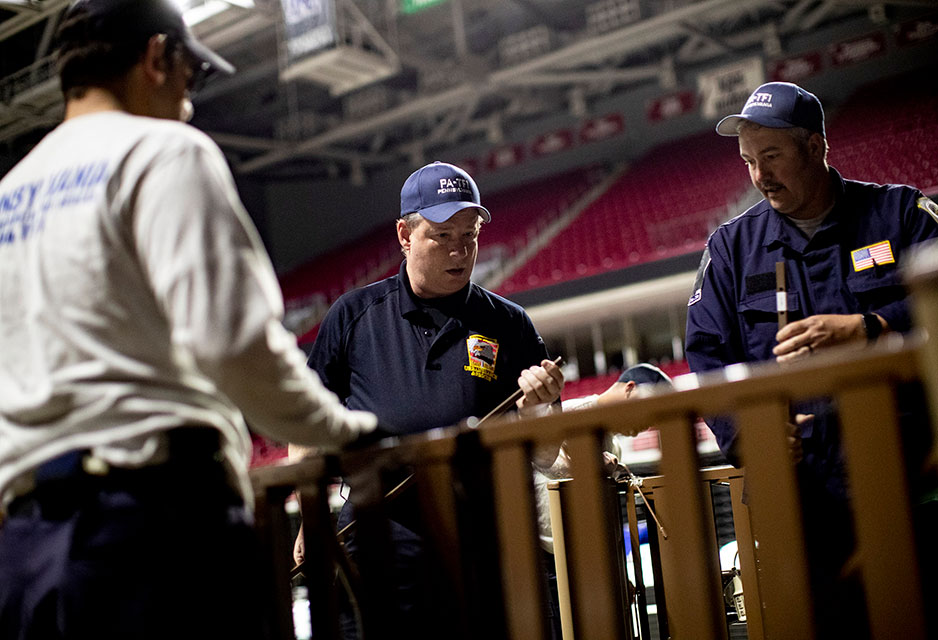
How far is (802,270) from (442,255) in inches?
37.0

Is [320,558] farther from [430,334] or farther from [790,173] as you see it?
[790,173]

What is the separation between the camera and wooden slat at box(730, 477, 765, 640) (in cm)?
289

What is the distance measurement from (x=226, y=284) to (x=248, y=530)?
1.24ft

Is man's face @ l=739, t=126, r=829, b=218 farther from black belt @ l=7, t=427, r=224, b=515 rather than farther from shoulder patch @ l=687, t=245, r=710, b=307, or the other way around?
black belt @ l=7, t=427, r=224, b=515

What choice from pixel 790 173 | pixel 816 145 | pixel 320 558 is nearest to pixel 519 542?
pixel 320 558

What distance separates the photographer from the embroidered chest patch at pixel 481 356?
230 centimetres

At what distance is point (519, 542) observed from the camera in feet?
4.66

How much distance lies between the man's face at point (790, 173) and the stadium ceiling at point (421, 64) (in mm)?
5952

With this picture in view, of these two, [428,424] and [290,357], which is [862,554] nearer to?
[290,357]

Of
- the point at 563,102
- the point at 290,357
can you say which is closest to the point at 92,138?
the point at 290,357

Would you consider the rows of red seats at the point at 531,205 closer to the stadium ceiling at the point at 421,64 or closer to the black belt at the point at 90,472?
the stadium ceiling at the point at 421,64

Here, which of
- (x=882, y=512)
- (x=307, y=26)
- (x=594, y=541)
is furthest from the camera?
(x=307, y=26)

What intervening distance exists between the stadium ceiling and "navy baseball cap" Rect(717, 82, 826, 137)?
5.89m

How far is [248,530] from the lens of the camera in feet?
4.17
